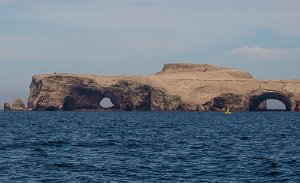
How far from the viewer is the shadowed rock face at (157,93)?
165750 mm

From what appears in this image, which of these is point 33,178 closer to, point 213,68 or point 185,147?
point 185,147

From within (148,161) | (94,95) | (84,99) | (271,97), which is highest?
(94,95)

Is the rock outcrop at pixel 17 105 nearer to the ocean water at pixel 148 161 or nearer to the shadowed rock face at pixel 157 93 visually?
the shadowed rock face at pixel 157 93

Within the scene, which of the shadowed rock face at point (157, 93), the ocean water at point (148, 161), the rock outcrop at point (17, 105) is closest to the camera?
the ocean water at point (148, 161)

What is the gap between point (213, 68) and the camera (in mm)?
194500

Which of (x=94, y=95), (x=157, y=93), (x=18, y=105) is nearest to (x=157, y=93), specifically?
(x=157, y=93)

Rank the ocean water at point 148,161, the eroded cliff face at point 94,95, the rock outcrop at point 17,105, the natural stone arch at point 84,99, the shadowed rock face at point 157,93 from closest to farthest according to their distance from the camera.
Result: the ocean water at point 148,161 → the shadowed rock face at point 157,93 → the eroded cliff face at point 94,95 → the natural stone arch at point 84,99 → the rock outcrop at point 17,105

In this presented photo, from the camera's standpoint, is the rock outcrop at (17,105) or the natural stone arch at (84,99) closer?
the natural stone arch at (84,99)

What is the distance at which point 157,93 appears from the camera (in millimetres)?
166625

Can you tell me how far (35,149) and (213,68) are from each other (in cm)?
15516

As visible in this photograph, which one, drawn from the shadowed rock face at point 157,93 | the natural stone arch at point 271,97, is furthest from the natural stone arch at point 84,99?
the natural stone arch at point 271,97

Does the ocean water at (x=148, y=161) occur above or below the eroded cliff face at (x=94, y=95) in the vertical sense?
below

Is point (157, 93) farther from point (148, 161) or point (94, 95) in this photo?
point (148, 161)

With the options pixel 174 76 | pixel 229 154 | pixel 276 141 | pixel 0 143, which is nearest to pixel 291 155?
pixel 229 154
